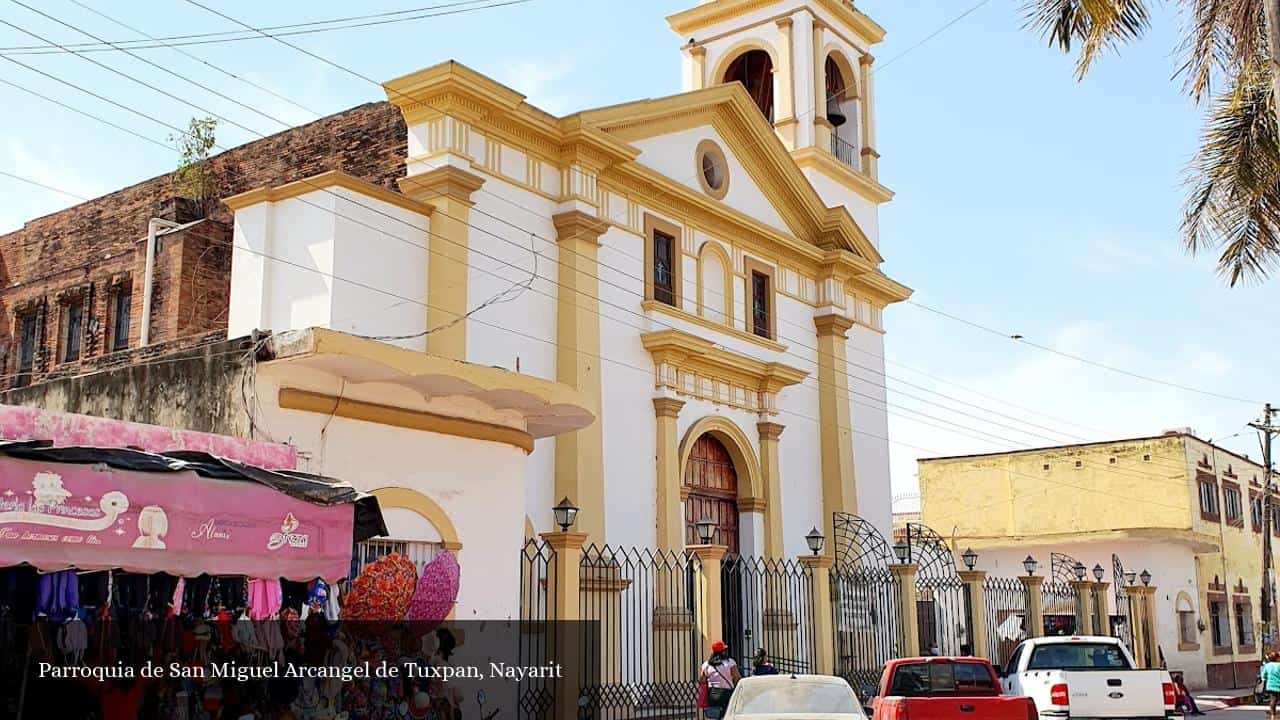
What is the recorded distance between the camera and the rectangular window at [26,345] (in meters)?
25.2

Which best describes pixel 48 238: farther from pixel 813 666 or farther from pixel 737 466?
pixel 813 666

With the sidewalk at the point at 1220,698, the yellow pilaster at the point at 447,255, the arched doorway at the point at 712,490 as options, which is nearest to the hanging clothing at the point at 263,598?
the yellow pilaster at the point at 447,255

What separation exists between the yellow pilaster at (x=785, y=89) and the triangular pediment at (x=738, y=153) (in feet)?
6.90

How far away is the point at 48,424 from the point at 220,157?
13.0m

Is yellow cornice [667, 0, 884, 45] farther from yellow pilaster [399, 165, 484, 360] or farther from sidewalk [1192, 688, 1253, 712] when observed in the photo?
sidewalk [1192, 688, 1253, 712]

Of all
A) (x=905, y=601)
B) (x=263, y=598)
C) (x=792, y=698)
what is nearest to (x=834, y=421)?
(x=905, y=601)

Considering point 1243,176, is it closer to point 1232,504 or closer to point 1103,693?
point 1103,693

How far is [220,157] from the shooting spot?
23.7 meters

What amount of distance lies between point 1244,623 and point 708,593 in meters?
29.3

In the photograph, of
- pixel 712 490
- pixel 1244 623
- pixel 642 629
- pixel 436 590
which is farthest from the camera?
pixel 1244 623

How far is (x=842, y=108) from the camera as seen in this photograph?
30.8 metres

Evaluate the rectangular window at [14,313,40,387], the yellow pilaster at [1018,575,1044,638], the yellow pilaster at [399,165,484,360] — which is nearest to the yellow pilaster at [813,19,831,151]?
the yellow pilaster at [1018,575,1044,638]

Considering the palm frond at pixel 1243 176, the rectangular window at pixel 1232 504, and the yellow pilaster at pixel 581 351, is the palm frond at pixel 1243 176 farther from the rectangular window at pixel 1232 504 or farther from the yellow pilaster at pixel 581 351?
the rectangular window at pixel 1232 504

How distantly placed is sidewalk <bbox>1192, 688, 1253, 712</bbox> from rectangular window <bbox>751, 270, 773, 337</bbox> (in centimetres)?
1257
